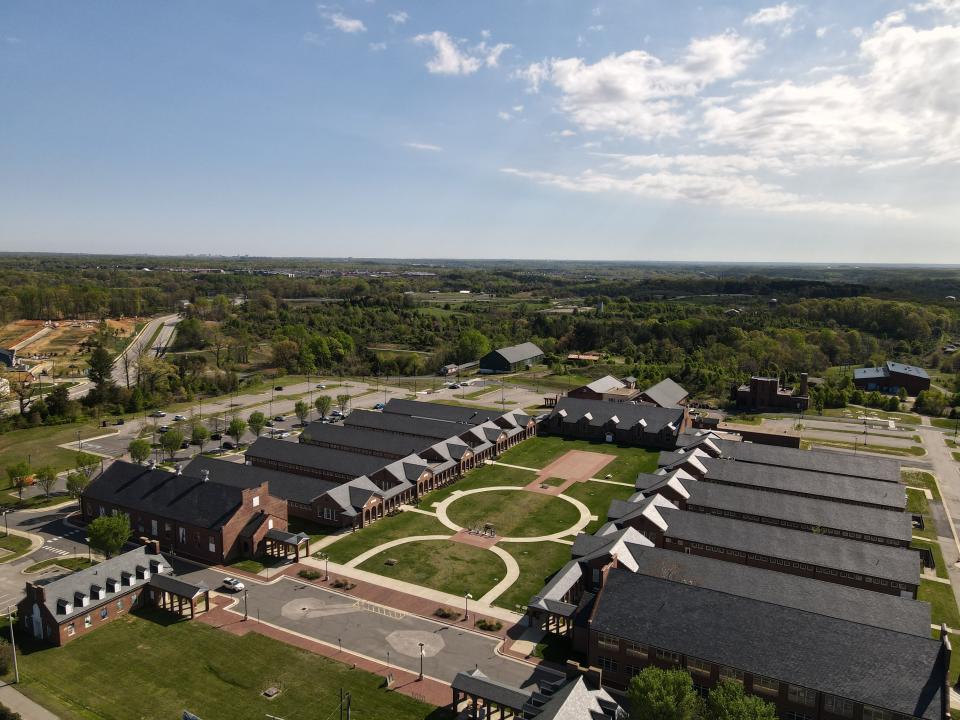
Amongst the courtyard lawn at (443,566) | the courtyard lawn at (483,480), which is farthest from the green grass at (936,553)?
the courtyard lawn at (483,480)

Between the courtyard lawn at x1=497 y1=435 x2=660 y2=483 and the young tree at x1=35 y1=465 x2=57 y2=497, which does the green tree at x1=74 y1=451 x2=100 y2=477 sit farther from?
the courtyard lawn at x1=497 y1=435 x2=660 y2=483

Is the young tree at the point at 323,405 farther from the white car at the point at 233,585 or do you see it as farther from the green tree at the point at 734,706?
the green tree at the point at 734,706

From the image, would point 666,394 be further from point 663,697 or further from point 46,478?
point 46,478

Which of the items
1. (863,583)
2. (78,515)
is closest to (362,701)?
(863,583)

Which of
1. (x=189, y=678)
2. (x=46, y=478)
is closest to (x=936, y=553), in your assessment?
(x=189, y=678)

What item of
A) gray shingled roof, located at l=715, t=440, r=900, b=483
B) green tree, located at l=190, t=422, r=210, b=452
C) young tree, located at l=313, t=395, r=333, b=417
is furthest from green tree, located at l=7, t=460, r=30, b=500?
gray shingled roof, located at l=715, t=440, r=900, b=483

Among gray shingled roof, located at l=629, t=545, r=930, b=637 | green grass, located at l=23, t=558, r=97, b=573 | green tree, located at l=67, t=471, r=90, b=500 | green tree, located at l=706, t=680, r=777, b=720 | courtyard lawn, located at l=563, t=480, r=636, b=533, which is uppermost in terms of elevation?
green tree, located at l=706, t=680, r=777, b=720
